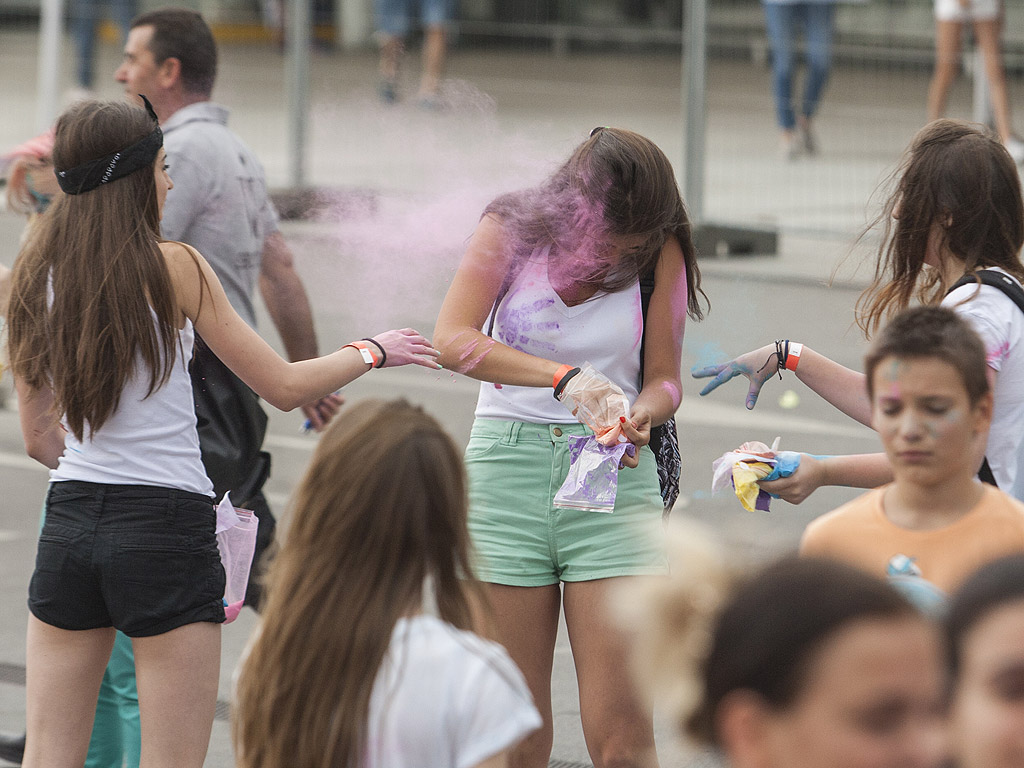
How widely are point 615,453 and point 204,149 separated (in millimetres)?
1598

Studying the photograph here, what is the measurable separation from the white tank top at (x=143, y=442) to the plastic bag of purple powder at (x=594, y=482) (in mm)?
776

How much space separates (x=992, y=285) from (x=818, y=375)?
0.45 m

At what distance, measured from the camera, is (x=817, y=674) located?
1.51 metres

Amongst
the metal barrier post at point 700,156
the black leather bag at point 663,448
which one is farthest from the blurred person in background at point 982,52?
the black leather bag at point 663,448

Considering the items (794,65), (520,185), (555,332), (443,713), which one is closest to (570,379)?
(555,332)

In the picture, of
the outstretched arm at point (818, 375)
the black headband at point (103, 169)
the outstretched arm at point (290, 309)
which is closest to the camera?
the black headband at point (103, 169)

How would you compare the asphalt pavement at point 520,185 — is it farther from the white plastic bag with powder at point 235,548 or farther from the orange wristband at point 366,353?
the white plastic bag with powder at point 235,548

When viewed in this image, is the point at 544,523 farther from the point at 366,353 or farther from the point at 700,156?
the point at 700,156

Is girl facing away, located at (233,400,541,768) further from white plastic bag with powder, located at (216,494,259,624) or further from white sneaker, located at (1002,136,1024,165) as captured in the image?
white sneaker, located at (1002,136,1024,165)

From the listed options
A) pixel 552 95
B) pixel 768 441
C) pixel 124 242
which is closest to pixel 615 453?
pixel 124 242

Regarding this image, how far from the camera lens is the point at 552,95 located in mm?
13680

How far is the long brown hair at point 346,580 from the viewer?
209cm

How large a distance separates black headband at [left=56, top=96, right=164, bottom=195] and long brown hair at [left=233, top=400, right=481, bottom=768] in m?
1.16

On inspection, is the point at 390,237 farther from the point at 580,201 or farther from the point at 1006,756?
the point at 1006,756
